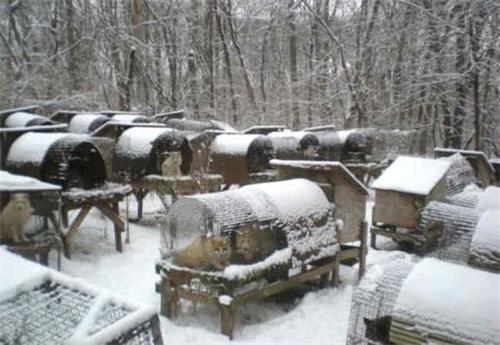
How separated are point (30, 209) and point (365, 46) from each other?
14.7 meters

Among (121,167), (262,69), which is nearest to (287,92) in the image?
(262,69)

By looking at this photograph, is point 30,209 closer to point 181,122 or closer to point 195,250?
point 195,250

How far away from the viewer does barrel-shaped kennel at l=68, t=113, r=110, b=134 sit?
483 inches

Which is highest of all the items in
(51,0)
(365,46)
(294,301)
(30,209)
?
(51,0)

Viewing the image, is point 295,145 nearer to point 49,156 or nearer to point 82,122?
point 82,122

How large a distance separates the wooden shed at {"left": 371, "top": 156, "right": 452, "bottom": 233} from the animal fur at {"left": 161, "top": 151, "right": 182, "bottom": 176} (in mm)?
3801

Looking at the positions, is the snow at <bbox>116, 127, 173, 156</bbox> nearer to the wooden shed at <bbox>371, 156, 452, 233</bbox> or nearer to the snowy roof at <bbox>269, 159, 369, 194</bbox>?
the snowy roof at <bbox>269, 159, 369, 194</bbox>

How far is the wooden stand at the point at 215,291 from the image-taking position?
552 cm

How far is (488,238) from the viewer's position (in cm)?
400

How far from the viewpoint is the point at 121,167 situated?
9.54 m

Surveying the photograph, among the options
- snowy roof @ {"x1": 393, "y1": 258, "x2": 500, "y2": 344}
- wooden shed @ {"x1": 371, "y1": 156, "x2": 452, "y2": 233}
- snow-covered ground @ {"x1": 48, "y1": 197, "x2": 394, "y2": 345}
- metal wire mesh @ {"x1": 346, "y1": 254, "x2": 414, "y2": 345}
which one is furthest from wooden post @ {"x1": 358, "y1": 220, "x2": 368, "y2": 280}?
snowy roof @ {"x1": 393, "y1": 258, "x2": 500, "y2": 344}

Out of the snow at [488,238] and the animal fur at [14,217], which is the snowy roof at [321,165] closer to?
the snow at [488,238]

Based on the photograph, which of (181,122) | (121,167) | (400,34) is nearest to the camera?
(121,167)

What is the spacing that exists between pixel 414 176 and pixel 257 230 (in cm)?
387
